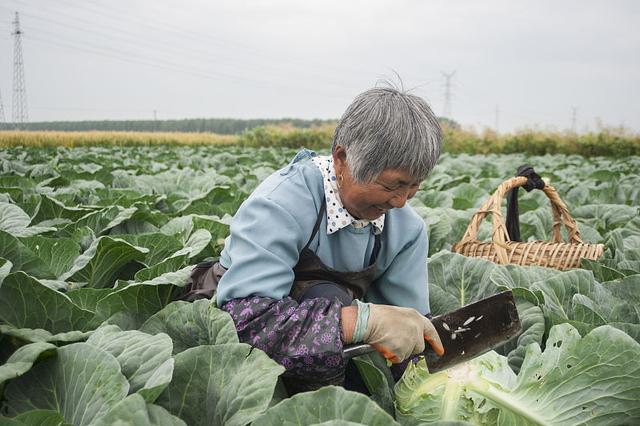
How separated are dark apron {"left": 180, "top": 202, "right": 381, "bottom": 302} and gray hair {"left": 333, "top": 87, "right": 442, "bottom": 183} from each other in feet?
0.93

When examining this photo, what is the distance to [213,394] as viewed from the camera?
1459mm

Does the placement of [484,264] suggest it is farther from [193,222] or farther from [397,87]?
[193,222]

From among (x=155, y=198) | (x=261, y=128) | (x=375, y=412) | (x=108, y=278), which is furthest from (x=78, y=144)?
(x=375, y=412)

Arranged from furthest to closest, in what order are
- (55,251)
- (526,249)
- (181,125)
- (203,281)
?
(181,125), (526,249), (55,251), (203,281)

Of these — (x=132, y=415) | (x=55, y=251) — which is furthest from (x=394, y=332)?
(x=55, y=251)

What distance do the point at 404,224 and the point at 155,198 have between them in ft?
9.39

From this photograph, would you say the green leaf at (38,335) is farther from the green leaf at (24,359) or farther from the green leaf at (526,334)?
the green leaf at (526,334)

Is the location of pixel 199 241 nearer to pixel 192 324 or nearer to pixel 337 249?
Answer: pixel 337 249

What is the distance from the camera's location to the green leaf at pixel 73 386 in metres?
1.33

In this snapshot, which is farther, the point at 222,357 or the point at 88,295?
Answer: the point at 88,295

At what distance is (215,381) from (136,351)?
0.21m

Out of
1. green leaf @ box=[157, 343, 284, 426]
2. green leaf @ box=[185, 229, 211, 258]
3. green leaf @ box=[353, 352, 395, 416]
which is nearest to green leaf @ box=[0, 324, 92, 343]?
green leaf @ box=[157, 343, 284, 426]

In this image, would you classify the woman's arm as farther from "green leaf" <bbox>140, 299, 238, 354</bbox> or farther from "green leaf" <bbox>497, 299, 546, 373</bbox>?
"green leaf" <bbox>497, 299, 546, 373</bbox>

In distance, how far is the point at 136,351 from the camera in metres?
1.48
